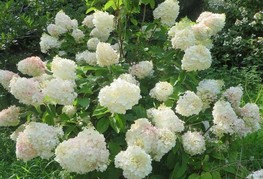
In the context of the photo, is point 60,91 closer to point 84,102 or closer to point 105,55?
point 84,102

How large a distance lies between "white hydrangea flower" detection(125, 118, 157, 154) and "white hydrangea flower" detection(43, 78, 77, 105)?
39 cm

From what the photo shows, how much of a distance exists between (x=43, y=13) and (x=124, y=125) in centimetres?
271

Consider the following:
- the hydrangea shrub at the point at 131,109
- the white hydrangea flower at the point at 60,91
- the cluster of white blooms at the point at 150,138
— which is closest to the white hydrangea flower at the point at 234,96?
the hydrangea shrub at the point at 131,109

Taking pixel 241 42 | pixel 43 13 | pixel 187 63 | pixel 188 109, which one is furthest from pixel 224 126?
pixel 241 42

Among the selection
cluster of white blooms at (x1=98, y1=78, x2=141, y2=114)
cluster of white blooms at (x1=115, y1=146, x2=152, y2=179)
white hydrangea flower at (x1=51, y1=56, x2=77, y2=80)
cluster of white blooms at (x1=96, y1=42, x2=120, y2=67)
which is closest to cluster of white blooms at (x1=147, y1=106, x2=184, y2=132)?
cluster of white blooms at (x1=98, y1=78, x2=141, y2=114)

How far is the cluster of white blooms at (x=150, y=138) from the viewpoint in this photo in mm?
2312

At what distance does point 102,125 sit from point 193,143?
1.62 feet

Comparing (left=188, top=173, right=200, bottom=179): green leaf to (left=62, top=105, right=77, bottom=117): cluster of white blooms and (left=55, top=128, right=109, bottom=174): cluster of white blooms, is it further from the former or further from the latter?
(left=62, top=105, right=77, bottom=117): cluster of white blooms

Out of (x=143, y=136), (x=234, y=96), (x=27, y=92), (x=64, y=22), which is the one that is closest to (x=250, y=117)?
(x=234, y=96)

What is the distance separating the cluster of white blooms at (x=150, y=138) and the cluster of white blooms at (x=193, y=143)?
204mm

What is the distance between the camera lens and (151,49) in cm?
316

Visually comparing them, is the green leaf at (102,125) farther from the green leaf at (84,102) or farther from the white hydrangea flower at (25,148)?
the white hydrangea flower at (25,148)

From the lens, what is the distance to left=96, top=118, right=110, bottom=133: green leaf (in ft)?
8.40

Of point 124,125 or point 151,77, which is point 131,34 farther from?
point 124,125
